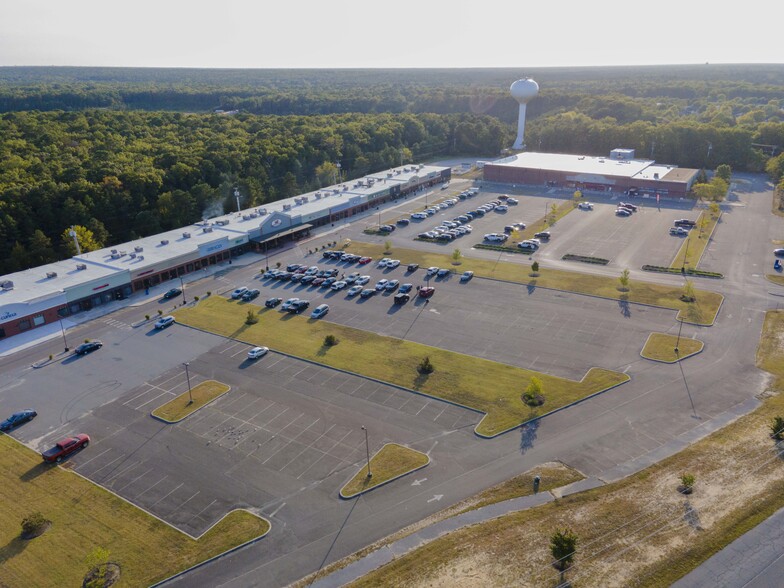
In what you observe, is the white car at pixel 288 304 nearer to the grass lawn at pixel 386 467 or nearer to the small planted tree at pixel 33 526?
the grass lawn at pixel 386 467

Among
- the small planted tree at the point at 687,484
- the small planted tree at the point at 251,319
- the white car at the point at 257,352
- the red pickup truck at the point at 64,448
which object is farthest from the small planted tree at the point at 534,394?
the red pickup truck at the point at 64,448

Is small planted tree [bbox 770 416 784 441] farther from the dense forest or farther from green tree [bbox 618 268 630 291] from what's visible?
the dense forest

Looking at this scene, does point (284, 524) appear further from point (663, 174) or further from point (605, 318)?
point (663, 174)

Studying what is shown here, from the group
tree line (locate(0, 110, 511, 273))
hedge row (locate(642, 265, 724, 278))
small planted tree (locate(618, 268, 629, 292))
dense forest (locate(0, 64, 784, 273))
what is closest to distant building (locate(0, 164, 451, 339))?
tree line (locate(0, 110, 511, 273))

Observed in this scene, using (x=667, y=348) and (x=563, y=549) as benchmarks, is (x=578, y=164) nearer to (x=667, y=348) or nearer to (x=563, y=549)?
(x=667, y=348)

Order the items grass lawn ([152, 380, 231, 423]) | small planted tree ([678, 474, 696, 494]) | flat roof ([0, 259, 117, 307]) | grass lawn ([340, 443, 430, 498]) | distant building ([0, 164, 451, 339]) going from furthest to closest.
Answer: distant building ([0, 164, 451, 339]), flat roof ([0, 259, 117, 307]), grass lawn ([152, 380, 231, 423]), grass lawn ([340, 443, 430, 498]), small planted tree ([678, 474, 696, 494])

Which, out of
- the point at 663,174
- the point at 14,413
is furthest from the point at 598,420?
the point at 663,174

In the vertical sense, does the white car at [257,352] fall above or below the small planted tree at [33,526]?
above
